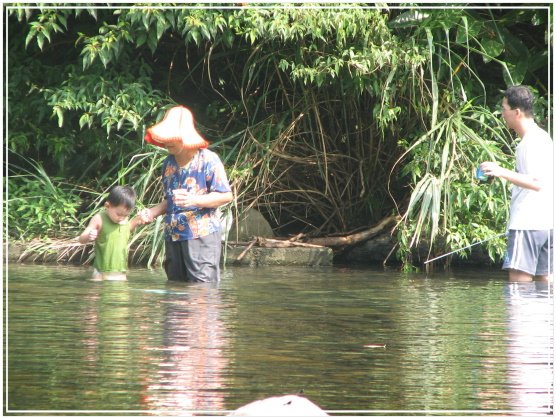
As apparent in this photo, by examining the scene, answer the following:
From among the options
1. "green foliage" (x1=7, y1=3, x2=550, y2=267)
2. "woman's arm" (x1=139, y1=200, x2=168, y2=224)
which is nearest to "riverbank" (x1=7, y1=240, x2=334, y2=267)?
"green foliage" (x1=7, y1=3, x2=550, y2=267)

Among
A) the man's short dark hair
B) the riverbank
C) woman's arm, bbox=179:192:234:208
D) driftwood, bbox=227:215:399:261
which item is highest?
the man's short dark hair

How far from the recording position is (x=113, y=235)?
8797 mm

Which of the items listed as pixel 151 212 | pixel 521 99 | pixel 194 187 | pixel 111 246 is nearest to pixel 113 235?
pixel 111 246

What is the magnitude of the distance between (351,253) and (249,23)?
2.70m

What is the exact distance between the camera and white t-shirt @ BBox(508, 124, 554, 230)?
731 centimetres

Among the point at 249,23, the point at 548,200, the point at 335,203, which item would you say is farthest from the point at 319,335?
the point at 335,203

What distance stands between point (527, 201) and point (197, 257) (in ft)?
7.76

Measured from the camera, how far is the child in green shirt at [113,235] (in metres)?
8.76

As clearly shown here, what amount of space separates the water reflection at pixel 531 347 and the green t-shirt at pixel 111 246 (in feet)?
9.74

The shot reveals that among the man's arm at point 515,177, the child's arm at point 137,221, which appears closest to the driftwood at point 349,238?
the child's arm at point 137,221

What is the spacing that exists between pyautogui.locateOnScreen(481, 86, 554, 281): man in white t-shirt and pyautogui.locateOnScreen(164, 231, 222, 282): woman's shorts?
2098mm

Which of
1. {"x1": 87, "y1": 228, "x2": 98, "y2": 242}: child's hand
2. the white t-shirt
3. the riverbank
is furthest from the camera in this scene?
the riverbank

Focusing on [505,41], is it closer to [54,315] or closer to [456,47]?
[456,47]

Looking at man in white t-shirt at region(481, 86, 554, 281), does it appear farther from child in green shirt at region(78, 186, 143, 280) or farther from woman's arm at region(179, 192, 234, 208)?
child in green shirt at region(78, 186, 143, 280)
